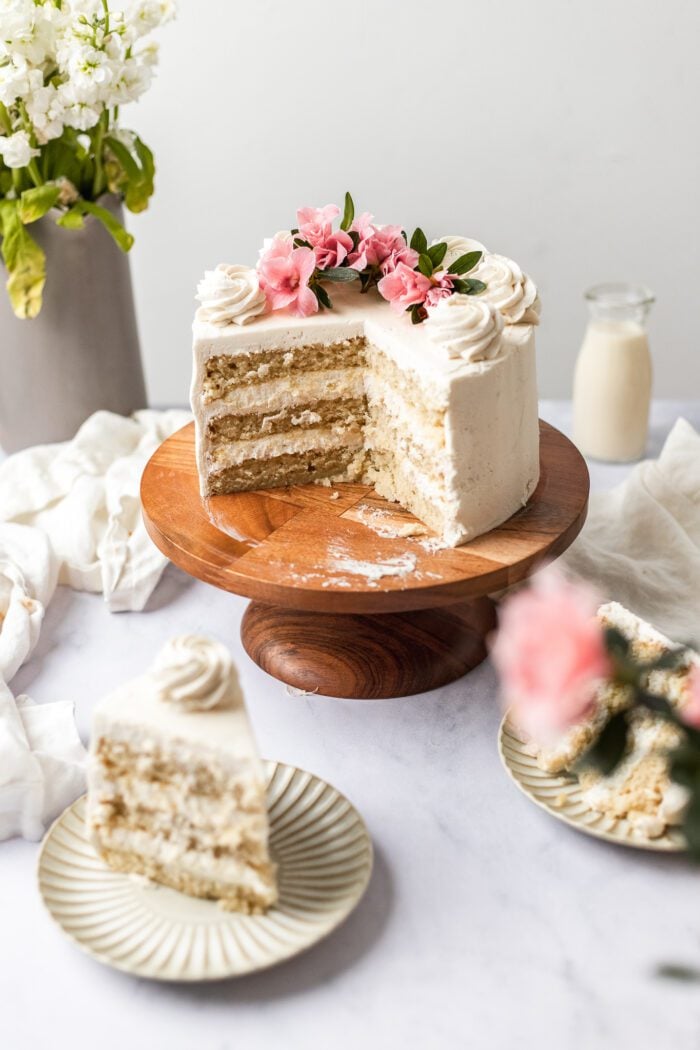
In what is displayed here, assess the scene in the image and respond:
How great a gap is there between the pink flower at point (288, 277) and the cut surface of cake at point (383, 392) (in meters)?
0.01

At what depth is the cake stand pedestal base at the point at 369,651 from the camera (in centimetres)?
233

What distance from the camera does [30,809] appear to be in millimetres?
1996

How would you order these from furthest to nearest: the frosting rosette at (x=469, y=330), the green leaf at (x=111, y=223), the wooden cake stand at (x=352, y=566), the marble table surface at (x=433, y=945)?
the green leaf at (x=111, y=223) < the frosting rosette at (x=469, y=330) < the wooden cake stand at (x=352, y=566) < the marble table surface at (x=433, y=945)

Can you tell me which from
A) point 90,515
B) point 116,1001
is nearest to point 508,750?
point 116,1001

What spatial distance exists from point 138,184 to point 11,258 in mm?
406

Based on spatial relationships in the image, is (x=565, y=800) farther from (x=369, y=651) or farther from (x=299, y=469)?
(x=299, y=469)

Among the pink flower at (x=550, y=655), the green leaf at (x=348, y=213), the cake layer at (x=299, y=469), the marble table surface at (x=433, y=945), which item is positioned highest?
the pink flower at (x=550, y=655)

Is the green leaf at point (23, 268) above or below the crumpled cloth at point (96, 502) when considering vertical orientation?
above

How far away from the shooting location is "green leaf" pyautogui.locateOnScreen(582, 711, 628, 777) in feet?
4.14

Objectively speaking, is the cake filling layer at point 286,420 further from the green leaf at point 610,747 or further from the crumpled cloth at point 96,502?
the green leaf at point 610,747

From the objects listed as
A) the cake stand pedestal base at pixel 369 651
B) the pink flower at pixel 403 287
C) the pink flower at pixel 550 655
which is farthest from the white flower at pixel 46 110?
the pink flower at pixel 550 655

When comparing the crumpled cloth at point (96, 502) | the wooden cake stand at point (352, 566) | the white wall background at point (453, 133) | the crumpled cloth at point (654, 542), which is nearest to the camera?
the wooden cake stand at point (352, 566)

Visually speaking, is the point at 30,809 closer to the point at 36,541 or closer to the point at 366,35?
the point at 36,541

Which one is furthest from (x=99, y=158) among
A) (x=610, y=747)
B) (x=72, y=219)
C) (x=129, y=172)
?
(x=610, y=747)
